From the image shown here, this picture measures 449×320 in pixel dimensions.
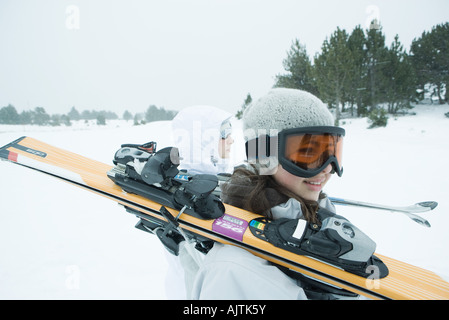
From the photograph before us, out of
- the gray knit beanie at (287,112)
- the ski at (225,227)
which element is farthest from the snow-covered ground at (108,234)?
the gray knit beanie at (287,112)

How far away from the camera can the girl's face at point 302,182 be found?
1168 millimetres

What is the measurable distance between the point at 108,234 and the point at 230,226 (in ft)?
10.2

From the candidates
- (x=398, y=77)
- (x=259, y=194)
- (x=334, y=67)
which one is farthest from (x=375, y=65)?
(x=259, y=194)

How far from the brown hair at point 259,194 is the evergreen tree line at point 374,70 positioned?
1353 centimetres

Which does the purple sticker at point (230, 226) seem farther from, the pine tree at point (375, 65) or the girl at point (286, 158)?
the pine tree at point (375, 65)

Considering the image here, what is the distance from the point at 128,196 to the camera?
1540mm

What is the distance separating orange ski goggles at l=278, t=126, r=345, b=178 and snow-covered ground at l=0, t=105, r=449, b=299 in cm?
144

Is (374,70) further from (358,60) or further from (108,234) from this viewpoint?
(108,234)

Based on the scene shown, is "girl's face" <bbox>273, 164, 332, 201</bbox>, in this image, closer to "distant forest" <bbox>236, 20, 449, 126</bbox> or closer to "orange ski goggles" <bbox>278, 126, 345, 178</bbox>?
"orange ski goggles" <bbox>278, 126, 345, 178</bbox>

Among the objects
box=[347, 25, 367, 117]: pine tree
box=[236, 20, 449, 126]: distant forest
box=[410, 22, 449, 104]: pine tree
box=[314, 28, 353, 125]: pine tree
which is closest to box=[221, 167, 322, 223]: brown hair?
box=[236, 20, 449, 126]: distant forest

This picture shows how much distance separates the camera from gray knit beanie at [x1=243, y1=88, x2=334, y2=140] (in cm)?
110

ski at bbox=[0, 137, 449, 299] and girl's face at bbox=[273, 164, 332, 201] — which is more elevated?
girl's face at bbox=[273, 164, 332, 201]

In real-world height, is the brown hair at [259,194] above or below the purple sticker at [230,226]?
above
